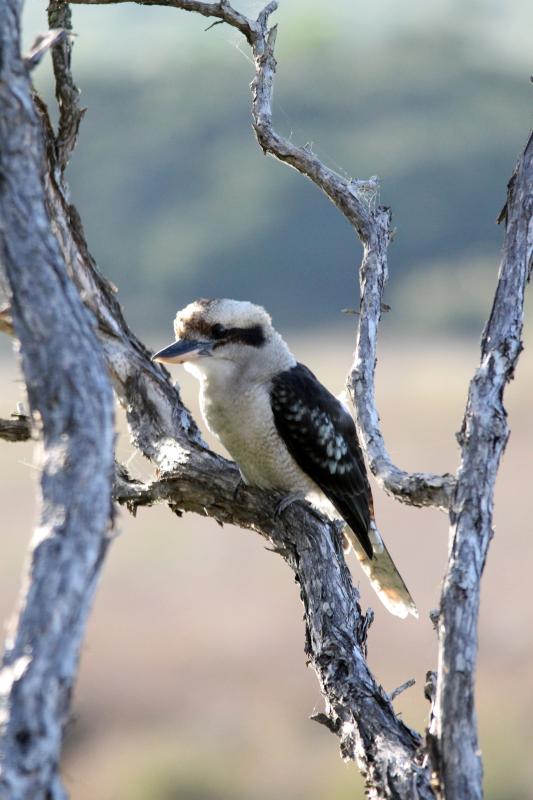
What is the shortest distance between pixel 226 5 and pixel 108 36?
1656cm

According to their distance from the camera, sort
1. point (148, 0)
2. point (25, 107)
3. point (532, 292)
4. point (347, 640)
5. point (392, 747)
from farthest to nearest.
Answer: point (532, 292)
point (148, 0)
point (347, 640)
point (392, 747)
point (25, 107)

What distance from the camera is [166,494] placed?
3656mm

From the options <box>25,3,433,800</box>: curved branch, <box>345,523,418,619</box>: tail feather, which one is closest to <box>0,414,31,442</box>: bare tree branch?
<box>25,3,433,800</box>: curved branch

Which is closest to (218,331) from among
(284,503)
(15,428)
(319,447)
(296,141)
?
(319,447)

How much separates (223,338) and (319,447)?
45cm

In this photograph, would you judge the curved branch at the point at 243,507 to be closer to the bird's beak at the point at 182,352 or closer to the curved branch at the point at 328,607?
the curved branch at the point at 328,607

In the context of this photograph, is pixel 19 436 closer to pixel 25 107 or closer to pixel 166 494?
pixel 166 494

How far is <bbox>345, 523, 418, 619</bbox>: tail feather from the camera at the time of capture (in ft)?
13.2

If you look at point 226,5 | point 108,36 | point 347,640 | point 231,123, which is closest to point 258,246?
point 231,123

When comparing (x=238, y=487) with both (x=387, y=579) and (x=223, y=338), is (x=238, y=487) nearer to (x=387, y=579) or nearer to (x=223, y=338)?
(x=223, y=338)

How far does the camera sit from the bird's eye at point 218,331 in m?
3.84

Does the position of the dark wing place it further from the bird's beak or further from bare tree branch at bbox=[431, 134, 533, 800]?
bare tree branch at bbox=[431, 134, 533, 800]

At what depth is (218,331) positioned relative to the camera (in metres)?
3.85

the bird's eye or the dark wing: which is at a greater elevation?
the bird's eye
